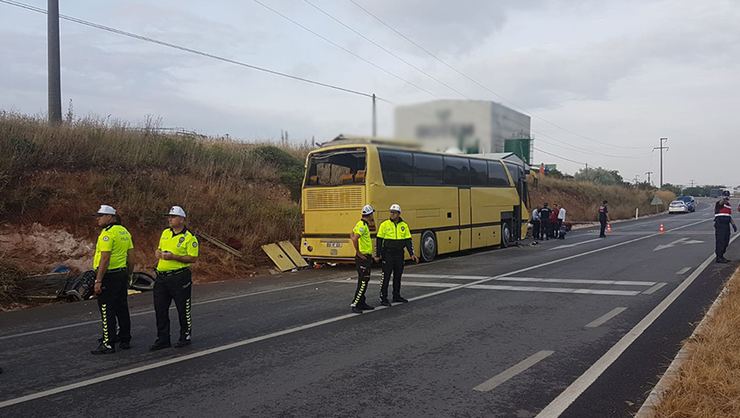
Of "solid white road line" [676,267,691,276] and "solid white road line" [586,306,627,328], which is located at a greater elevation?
"solid white road line" [676,267,691,276]

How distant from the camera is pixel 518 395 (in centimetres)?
492

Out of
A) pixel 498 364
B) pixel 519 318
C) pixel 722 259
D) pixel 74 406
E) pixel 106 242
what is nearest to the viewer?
pixel 74 406

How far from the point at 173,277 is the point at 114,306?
0.78 m

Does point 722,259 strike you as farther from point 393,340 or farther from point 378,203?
point 393,340

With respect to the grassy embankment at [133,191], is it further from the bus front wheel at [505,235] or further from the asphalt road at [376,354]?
the bus front wheel at [505,235]

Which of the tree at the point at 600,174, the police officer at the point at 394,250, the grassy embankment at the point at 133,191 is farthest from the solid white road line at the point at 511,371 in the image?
the tree at the point at 600,174

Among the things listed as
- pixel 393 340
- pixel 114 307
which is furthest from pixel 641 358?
pixel 114 307

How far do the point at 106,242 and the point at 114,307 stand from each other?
80 cm

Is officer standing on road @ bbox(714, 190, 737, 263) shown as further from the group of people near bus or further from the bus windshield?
the group of people near bus

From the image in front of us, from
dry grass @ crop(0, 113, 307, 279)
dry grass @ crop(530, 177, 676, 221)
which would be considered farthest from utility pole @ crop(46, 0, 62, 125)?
dry grass @ crop(530, 177, 676, 221)

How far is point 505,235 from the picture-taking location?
21734mm

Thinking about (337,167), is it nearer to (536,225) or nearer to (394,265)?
(394,265)

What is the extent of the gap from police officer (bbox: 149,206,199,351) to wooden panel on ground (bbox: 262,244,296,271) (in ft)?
29.3

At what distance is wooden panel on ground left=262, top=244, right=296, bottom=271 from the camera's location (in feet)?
52.2
